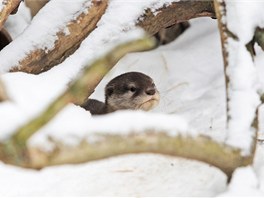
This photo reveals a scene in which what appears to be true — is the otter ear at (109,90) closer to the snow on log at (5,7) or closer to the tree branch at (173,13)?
the tree branch at (173,13)

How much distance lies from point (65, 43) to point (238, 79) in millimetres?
1264

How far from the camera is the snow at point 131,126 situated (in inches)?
72.0

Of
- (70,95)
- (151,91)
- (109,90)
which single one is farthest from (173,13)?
(70,95)

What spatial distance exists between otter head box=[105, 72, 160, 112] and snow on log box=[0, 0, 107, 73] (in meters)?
0.46

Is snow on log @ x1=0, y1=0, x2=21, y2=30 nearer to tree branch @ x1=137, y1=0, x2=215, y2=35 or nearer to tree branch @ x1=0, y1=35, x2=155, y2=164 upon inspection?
tree branch @ x1=137, y1=0, x2=215, y2=35

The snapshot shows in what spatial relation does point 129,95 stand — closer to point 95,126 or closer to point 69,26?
point 69,26

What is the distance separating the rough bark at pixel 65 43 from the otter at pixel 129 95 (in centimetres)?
47

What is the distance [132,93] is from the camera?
12.5ft

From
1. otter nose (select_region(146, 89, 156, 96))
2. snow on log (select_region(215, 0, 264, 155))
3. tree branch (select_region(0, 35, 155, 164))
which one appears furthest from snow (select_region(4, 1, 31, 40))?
tree branch (select_region(0, 35, 155, 164))

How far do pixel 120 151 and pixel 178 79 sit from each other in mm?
2557

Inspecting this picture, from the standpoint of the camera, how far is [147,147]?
1929 mm

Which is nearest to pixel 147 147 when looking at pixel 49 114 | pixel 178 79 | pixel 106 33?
pixel 49 114

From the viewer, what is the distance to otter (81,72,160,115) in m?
3.70

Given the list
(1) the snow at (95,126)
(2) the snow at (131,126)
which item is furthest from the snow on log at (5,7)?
(1) the snow at (95,126)
